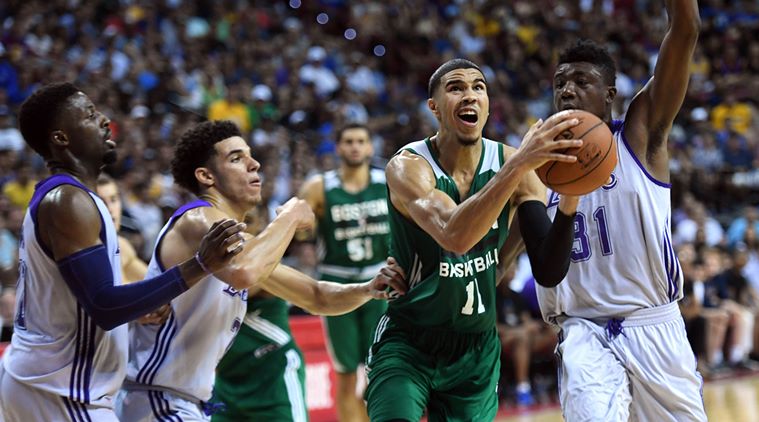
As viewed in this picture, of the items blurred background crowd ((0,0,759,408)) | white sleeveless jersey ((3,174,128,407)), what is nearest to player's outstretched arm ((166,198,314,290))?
white sleeveless jersey ((3,174,128,407))

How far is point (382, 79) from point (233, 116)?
4439 mm

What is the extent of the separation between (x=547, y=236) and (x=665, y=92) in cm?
93

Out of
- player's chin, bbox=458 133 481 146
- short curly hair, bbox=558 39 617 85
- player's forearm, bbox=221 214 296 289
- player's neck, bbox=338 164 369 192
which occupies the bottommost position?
player's forearm, bbox=221 214 296 289

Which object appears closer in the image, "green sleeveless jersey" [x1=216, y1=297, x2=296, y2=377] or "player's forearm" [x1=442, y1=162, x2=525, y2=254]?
"player's forearm" [x1=442, y1=162, x2=525, y2=254]

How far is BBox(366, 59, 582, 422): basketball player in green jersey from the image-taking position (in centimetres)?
430

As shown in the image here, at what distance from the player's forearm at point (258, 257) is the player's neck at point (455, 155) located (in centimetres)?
81

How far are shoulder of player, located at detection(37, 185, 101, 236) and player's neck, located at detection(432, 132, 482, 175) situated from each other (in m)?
1.60

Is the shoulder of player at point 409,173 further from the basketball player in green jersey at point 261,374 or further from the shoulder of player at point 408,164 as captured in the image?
the basketball player in green jersey at point 261,374

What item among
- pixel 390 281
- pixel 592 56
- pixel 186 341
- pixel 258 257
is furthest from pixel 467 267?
pixel 186 341

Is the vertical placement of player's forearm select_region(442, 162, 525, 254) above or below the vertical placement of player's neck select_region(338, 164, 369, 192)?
below

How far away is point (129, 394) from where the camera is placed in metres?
4.31

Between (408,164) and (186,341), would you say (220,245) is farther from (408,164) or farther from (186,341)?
(408,164)

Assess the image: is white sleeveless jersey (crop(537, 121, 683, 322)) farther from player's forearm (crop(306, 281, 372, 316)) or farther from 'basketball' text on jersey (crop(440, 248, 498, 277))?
player's forearm (crop(306, 281, 372, 316))

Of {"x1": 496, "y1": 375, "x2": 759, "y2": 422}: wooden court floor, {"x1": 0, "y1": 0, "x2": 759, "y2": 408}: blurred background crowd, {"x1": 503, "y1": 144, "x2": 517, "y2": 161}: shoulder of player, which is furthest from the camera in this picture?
{"x1": 0, "y1": 0, "x2": 759, "y2": 408}: blurred background crowd
